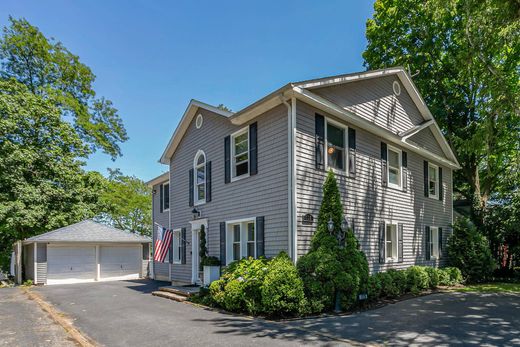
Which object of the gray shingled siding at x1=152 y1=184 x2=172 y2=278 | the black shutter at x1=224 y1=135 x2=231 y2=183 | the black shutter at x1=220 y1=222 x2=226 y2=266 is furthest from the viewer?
the gray shingled siding at x1=152 y1=184 x2=172 y2=278

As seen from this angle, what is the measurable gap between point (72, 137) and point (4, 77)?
6542 mm

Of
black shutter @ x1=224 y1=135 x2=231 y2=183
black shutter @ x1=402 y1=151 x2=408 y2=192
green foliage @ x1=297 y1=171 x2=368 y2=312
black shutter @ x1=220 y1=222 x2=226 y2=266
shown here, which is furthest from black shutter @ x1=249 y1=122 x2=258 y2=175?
black shutter @ x1=402 y1=151 x2=408 y2=192

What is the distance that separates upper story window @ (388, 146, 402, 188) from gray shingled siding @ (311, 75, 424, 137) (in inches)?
34.3

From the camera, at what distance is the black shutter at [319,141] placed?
35.5 feet

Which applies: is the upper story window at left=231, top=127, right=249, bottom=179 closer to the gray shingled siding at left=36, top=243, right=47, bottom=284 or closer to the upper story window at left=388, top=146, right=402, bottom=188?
the upper story window at left=388, top=146, right=402, bottom=188

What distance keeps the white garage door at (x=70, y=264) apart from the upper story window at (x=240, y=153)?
12.8 meters

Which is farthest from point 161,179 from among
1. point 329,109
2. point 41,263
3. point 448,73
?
point 448,73

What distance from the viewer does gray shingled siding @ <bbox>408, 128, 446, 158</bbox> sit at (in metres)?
15.8

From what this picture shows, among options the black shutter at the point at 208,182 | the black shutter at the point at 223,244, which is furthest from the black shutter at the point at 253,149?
the black shutter at the point at 208,182

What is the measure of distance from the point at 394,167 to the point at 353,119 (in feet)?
12.4

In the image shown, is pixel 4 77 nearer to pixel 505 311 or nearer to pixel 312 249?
pixel 312 249

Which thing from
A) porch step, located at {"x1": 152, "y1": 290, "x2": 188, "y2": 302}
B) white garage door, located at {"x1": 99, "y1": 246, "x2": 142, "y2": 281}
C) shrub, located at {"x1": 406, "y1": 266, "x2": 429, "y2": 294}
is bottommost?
white garage door, located at {"x1": 99, "y1": 246, "x2": 142, "y2": 281}

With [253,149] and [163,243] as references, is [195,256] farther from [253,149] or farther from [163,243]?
[253,149]

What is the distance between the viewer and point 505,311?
360 inches
